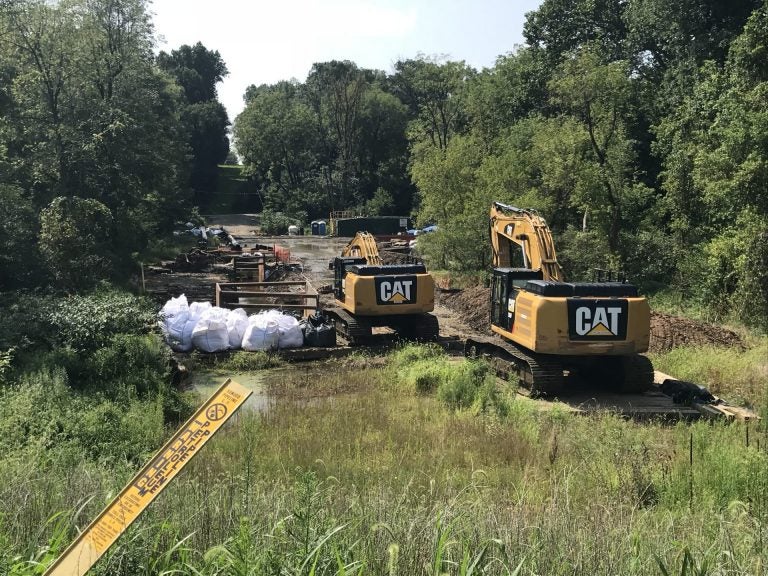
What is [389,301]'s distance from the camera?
589 inches

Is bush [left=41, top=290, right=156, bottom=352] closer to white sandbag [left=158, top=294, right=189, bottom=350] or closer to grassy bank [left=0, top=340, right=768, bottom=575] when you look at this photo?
white sandbag [left=158, top=294, right=189, bottom=350]

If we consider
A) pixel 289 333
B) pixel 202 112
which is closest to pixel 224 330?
pixel 289 333

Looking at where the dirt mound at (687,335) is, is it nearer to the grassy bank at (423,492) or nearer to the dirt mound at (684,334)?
the dirt mound at (684,334)

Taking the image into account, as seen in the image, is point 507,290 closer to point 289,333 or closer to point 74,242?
point 289,333

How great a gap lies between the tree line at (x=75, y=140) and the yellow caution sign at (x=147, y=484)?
1645 centimetres

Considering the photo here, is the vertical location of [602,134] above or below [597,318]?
above

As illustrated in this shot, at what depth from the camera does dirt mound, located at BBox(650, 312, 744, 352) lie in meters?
14.3

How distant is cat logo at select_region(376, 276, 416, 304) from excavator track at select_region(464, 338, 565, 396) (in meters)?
2.02

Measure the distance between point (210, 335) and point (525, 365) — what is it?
6.65 metres

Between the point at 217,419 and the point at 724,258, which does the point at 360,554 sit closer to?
the point at 217,419

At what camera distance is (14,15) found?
20.5 meters

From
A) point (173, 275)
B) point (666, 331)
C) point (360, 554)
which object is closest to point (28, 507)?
point (360, 554)

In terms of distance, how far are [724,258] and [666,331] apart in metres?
4.15

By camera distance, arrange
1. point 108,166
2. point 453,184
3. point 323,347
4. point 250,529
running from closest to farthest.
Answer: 1. point 250,529
2. point 323,347
3. point 108,166
4. point 453,184
